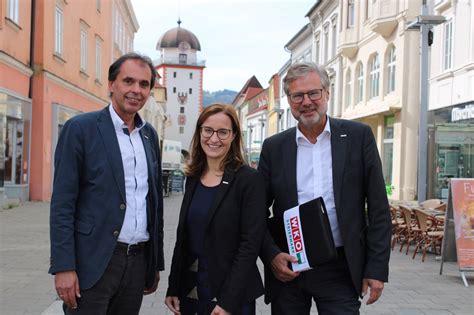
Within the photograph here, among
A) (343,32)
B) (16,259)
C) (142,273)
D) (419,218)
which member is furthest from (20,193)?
(343,32)

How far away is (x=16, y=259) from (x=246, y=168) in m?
6.40

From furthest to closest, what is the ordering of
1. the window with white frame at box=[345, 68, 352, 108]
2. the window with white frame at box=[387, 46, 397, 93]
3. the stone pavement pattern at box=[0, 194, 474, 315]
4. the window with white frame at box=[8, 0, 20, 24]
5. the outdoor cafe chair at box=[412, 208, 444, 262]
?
the window with white frame at box=[345, 68, 352, 108] < the window with white frame at box=[387, 46, 397, 93] < the window with white frame at box=[8, 0, 20, 24] < the outdoor cafe chair at box=[412, 208, 444, 262] < the stone pavement pattern at box=[0, 194, 474, 315]

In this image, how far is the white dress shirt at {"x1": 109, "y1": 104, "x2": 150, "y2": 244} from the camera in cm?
308

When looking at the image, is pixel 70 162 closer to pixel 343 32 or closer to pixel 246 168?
pixel 246 168

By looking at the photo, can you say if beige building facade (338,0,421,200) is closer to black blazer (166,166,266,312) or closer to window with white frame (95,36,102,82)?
window with white frame (95,36,102,82)

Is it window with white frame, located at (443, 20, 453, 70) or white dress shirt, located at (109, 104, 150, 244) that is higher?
window with white frame, located at (443, 20, 453, 70)

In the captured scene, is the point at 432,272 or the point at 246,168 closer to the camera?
the point at 246,168

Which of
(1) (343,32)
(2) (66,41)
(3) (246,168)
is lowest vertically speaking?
(3) (246,168)

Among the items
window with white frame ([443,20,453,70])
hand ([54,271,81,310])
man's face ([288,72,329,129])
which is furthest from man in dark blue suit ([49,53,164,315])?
window with white frame ([443,20,453,70])

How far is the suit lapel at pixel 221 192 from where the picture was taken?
3045 millimetres

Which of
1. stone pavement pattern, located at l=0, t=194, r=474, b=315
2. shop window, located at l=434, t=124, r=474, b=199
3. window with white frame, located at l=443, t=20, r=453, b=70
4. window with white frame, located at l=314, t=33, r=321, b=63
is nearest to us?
stone pavement pattern, located at l=0, t=194, r=474, b=315

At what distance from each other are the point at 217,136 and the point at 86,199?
81cm

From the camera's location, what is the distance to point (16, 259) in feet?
27.5

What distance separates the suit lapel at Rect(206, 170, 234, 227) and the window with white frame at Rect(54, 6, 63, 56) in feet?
57.0
